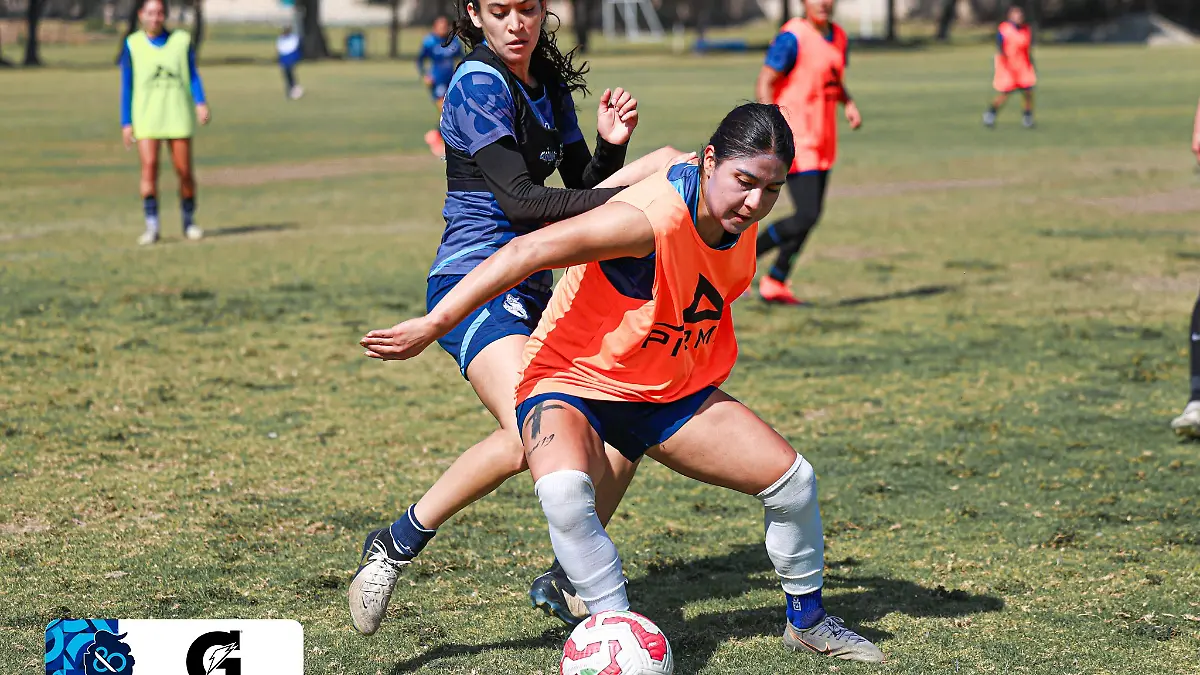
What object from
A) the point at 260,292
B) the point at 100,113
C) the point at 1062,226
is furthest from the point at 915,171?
the point at 100,113

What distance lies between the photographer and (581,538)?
4066mm

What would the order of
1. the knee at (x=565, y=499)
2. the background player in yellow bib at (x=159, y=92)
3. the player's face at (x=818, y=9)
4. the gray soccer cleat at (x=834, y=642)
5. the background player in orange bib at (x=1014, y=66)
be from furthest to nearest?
the background player in orange bib at (x=1014, y=66) → the background player in yellow bib at (x=159, y=92) → the player's face at (x=818, y=9) → the gray soccer cleat at (x=834, y=642) → the knee at (x=565, y=499)

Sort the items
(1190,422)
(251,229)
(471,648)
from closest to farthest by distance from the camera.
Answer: (471,648)
(1190,422)
(251,229)

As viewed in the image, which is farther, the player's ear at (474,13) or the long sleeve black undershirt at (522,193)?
the player's ear at (474,13)

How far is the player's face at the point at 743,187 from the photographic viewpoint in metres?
4.07

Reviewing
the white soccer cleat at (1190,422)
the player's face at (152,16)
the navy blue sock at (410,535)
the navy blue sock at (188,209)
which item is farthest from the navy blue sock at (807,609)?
the navy blue sock at (188,209)

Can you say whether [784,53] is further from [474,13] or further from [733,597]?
[733,597]

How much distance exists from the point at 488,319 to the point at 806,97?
6621mm

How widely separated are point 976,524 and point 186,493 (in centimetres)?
332

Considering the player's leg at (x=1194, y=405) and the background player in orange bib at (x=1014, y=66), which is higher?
the player's leg at (x=1194, y=405)

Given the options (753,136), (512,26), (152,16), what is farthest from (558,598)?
(152,16)

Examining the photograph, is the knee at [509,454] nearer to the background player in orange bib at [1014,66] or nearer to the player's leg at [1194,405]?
the player's leg at [1194,405]

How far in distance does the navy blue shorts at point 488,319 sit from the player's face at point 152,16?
9470mm

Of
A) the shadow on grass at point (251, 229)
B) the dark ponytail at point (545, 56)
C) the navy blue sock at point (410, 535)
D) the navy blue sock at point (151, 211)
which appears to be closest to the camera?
the navy blue sock at point (410, 535)
